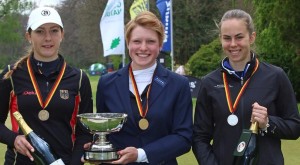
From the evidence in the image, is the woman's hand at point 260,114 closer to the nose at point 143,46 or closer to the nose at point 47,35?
the nose at point 143,46

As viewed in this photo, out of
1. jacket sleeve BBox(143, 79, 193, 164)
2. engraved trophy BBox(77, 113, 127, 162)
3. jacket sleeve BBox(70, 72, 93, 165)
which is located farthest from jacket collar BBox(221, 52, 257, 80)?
jacket sleeve BBox(70, 72, 93, 165)

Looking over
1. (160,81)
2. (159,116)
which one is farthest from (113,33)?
(159,116)

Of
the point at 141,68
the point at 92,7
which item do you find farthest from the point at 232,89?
the point at 92,7

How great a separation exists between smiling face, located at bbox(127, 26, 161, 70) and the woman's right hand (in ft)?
2.83

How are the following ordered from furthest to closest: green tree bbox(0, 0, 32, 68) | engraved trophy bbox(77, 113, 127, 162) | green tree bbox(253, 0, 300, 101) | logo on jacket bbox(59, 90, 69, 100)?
→ green tree bbox(0, 0, 32, 68), green tree bbox(253, 0, 300, 101), logo on jacket bbox(59, 90, 69, 100), engraved trophy bbox(77, 113, 127, 162)

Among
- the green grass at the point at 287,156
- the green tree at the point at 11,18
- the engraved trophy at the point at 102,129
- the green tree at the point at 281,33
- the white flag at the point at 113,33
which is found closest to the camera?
the engraved trophy at the point at 102,129

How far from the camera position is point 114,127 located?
3.13 metres

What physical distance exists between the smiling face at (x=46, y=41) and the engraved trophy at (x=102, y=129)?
1.89ft

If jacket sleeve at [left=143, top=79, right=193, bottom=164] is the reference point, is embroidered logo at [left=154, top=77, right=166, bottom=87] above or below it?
above

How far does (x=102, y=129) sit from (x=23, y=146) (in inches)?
19.9

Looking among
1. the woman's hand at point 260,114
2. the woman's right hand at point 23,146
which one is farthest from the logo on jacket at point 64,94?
the woman's hand at point 260,114

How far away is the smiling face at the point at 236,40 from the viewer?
3381 mm

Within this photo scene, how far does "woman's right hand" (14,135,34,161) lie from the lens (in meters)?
3.18

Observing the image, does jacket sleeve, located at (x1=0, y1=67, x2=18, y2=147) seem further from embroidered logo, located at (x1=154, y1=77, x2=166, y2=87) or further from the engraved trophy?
embroidered logo, located at (x1=154, y1=77, x2=166, y2=87)
